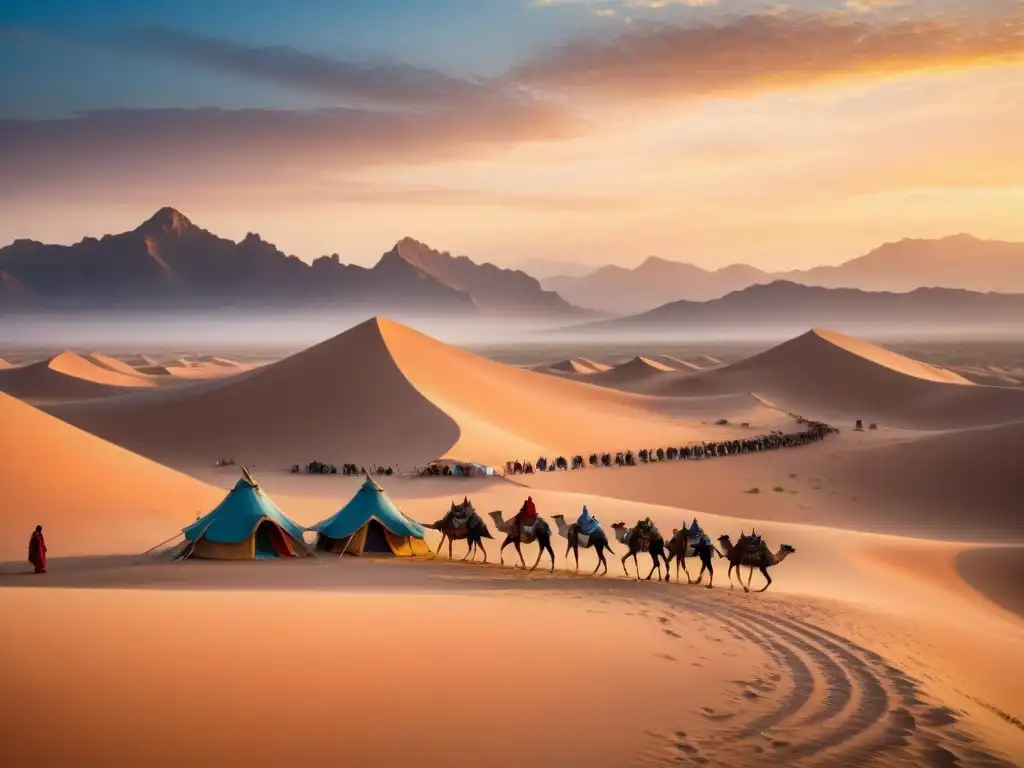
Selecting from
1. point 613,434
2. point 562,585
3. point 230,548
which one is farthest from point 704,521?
point 613,434

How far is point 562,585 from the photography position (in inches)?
664

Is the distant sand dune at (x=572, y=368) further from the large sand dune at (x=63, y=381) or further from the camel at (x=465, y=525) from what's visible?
the camel at (x=465, y=525)

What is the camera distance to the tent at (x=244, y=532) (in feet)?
62.3

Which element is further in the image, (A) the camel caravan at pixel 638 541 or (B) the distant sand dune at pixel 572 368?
(B) the distant sand dune at pixel 572 368

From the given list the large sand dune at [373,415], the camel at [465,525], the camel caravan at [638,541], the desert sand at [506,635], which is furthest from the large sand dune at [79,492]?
the large sand dune at [373,415]

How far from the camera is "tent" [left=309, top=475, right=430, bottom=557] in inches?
805

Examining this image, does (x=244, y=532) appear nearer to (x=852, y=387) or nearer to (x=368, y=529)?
(x=368, y=529)

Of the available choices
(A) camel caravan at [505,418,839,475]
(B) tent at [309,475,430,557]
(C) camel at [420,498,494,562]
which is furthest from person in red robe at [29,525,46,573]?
(A) camel caravan at [505,418,839,475]

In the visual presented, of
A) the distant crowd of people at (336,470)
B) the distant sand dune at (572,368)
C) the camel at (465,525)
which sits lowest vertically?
the camel at (465,525)

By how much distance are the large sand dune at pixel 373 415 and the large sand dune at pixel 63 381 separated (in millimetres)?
27879

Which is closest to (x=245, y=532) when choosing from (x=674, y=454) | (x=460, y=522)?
(x=460, y=522)

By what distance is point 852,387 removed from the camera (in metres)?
87.8

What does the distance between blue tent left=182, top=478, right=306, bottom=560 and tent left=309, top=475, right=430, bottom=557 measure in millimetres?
934

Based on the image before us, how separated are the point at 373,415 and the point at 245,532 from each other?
1198 inches
